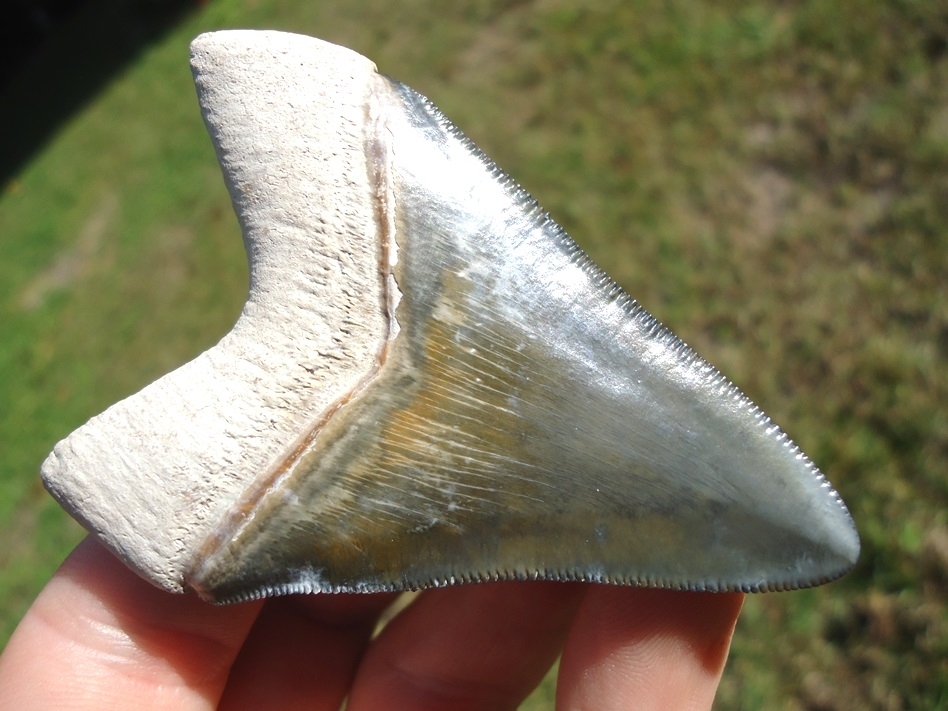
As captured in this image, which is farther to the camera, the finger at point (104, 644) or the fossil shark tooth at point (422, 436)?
the finger at point (104, 644)

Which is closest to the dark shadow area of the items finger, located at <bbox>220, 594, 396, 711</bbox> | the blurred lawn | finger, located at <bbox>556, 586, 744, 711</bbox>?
the blurred lawn

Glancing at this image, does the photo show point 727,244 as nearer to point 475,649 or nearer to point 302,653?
point 475,649

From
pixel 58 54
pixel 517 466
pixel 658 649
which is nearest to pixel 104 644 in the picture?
pixel 517 466

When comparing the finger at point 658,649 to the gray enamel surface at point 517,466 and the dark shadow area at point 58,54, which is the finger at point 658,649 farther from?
the dark shadow area at point 58,54

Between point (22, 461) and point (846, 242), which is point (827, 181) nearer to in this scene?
point (846, 242)

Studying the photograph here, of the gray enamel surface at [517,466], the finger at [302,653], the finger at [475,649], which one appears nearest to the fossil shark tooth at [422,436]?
the gray enamel surface at [517,466]

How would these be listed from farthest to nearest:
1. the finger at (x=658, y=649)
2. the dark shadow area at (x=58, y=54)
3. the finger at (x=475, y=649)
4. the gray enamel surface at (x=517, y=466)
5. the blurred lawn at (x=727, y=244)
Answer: the dark shadow area at (x=58, y=54), the blurred lawn at (x=727, y=244), the finger at (x=475, y=649), the finger at (x=658, y=649), the gray enamel surface at (x=517, y=466)

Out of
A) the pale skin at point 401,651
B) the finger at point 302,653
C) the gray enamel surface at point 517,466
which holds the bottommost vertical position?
the finger at point 302,653

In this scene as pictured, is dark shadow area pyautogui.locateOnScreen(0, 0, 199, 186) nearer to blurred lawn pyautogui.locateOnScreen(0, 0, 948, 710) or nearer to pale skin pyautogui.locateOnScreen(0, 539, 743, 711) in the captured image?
blurred lawn pyautogui.locateOnScreen(0, 0, 948, 710)
